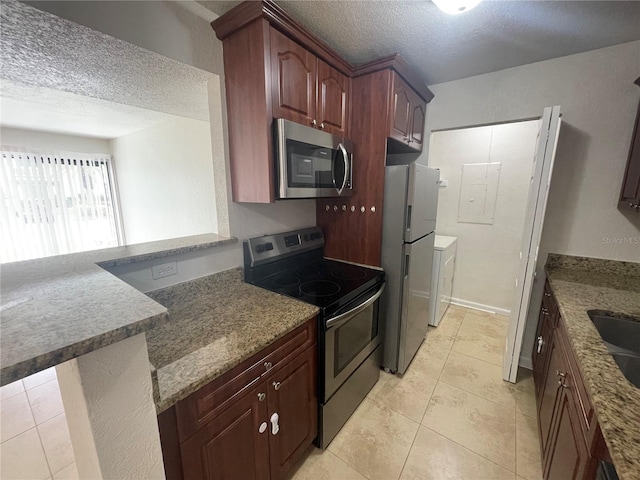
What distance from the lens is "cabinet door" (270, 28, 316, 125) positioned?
4.32 feet

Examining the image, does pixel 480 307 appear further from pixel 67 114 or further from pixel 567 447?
pixel 67 114

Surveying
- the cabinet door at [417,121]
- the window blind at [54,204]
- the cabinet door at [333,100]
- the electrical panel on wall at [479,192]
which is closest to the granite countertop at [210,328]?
the cabinet door at [333,100]

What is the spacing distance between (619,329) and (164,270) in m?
2.29

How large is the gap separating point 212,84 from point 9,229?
385 cm

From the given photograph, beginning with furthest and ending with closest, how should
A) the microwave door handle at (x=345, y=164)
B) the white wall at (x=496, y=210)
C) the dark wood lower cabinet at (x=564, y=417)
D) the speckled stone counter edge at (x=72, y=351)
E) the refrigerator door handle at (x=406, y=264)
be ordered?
1. the white wall at (x=496, y=210)
2. the refrigerator door handle at (x=406, y=264)
3. the microwave door handle at (x=345, y=164)
4. the dark wood lower cabinet at (x=564, y=417)
5. the speckled stone counter edge at (x=72, y=351)

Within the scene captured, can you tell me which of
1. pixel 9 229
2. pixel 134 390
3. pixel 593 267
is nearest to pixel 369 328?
pixel 134 390

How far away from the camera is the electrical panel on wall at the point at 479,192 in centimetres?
302

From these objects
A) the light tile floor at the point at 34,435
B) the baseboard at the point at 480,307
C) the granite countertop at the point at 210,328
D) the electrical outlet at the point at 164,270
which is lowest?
the light tile floor at the point at 34,435

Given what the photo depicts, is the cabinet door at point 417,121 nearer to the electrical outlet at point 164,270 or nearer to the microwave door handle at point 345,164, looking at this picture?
the microwave door handle at point 345,164

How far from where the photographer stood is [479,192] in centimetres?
310

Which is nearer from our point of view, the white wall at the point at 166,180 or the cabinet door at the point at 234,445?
the cabinet door at the point at 234,445

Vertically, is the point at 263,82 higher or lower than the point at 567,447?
higher

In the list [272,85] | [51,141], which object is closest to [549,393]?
[272,85]

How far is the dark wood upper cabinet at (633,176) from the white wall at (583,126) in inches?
4.9
